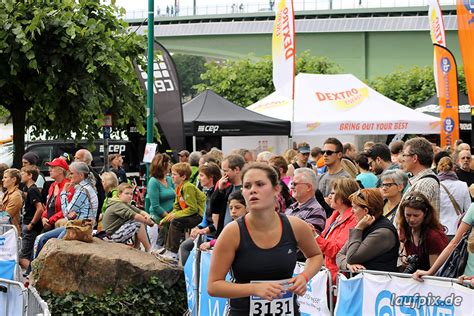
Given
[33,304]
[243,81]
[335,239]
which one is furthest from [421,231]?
[243,81]

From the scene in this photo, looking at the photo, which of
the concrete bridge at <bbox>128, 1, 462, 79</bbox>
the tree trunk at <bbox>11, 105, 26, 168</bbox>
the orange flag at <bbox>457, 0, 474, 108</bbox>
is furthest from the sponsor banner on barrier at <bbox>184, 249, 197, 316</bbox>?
the concrete bridge at <bbox>128, 1, 462, 79</bbox>

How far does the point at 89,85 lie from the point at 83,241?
6.87 m

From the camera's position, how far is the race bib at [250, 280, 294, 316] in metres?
5.96

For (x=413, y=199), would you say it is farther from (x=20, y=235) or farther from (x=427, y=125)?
(x=427, y=125)

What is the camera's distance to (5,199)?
14.0m

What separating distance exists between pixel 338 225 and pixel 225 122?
12.0m

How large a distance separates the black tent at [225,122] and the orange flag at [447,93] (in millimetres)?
3538

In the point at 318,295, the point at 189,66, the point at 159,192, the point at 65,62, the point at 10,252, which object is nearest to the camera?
the point at 318,295

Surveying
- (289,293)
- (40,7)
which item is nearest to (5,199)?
(40,7)

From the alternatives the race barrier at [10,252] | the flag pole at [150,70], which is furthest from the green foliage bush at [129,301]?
the flag pole at [150,70]

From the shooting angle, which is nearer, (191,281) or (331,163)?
(191,281)

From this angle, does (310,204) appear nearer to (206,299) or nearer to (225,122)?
(206,299)

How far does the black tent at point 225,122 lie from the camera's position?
68.8 ft

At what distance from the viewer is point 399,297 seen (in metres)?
8.27
